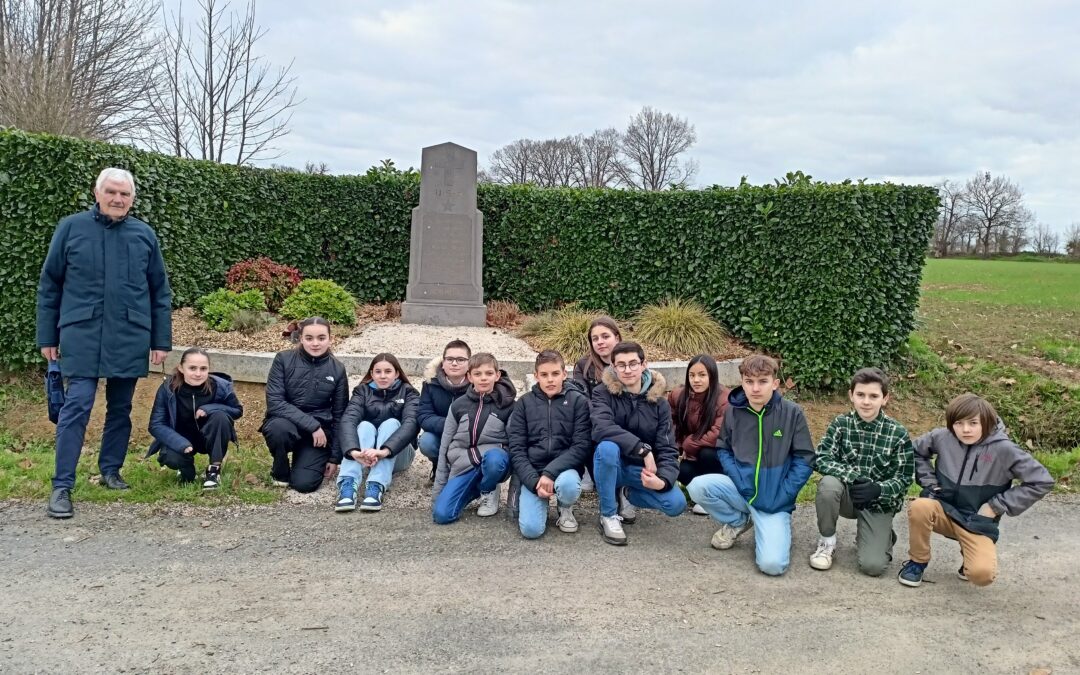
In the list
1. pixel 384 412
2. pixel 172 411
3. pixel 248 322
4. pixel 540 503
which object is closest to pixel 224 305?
pixel 248 322

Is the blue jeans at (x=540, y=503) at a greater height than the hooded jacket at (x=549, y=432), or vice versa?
the hooded jacket at (x=549, y=432)

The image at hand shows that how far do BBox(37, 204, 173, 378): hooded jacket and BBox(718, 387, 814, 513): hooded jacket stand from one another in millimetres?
3604

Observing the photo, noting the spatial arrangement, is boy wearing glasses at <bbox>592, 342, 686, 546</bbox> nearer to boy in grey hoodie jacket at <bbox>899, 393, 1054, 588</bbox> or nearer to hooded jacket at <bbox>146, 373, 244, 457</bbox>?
boy in grey hoodie jacket at <bbox>899, 393, 1054, 588</bbox>

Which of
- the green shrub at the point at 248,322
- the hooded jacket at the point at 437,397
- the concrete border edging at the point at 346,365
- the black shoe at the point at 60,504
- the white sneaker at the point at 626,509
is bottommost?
the black shoe at the point at 60,504

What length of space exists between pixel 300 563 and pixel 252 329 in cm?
498

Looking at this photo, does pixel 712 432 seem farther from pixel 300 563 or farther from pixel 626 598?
pixel 300 563

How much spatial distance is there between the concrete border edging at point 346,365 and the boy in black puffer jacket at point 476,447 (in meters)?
2.87

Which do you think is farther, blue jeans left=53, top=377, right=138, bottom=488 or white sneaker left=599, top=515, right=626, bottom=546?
blue jeans left=53, top=377, right=138, bottom=488

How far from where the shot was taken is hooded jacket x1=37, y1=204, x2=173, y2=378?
4285 millimetres

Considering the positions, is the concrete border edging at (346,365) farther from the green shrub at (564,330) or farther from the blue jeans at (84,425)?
the blue jeans at (84,425)

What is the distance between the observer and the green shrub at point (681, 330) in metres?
8.16

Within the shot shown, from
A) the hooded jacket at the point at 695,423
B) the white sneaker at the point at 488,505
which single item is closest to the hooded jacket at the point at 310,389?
the white sneaker at the point at 488,505

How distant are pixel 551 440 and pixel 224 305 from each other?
5.26 metres

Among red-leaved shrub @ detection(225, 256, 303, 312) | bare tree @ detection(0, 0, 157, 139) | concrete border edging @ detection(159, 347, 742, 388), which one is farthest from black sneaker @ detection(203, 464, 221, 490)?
bare tree @ detection(0, 0, 157, 139)
